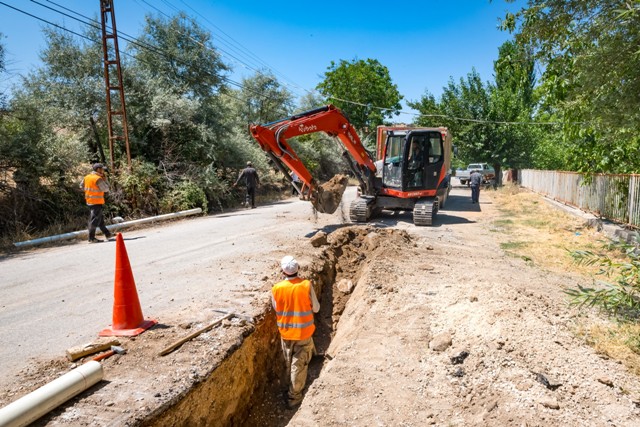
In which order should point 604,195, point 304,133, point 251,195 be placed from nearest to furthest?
point 304,133 → point 604,195 → point 251,195

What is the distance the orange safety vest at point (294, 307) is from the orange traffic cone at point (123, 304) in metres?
1.51

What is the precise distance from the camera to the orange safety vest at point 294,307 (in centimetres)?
470

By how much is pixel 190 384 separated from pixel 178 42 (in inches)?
721

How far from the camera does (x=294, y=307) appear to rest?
187 inches

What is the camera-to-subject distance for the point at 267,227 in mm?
11078

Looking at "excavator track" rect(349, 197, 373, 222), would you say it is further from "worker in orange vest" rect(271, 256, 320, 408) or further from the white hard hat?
the white hard hat

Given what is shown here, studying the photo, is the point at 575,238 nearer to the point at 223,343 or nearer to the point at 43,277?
the point at 223,343

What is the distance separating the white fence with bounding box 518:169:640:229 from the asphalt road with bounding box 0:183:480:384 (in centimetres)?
465

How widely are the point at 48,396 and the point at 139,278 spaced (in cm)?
355

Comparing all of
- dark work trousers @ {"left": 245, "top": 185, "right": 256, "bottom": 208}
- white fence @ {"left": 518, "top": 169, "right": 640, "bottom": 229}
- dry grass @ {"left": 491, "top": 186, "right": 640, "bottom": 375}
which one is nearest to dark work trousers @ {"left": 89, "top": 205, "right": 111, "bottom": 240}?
dark work trousers @ {"left": 245, "top": 185, "right": 256, "bottom": 208}

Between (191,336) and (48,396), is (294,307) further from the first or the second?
(48,396)

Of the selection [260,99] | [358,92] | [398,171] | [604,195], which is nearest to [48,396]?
[398,171]

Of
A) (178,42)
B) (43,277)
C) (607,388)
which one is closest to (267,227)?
(43,277)

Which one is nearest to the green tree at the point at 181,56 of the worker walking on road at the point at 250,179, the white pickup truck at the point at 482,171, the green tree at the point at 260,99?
the worker walking on road at the point at 250,179
